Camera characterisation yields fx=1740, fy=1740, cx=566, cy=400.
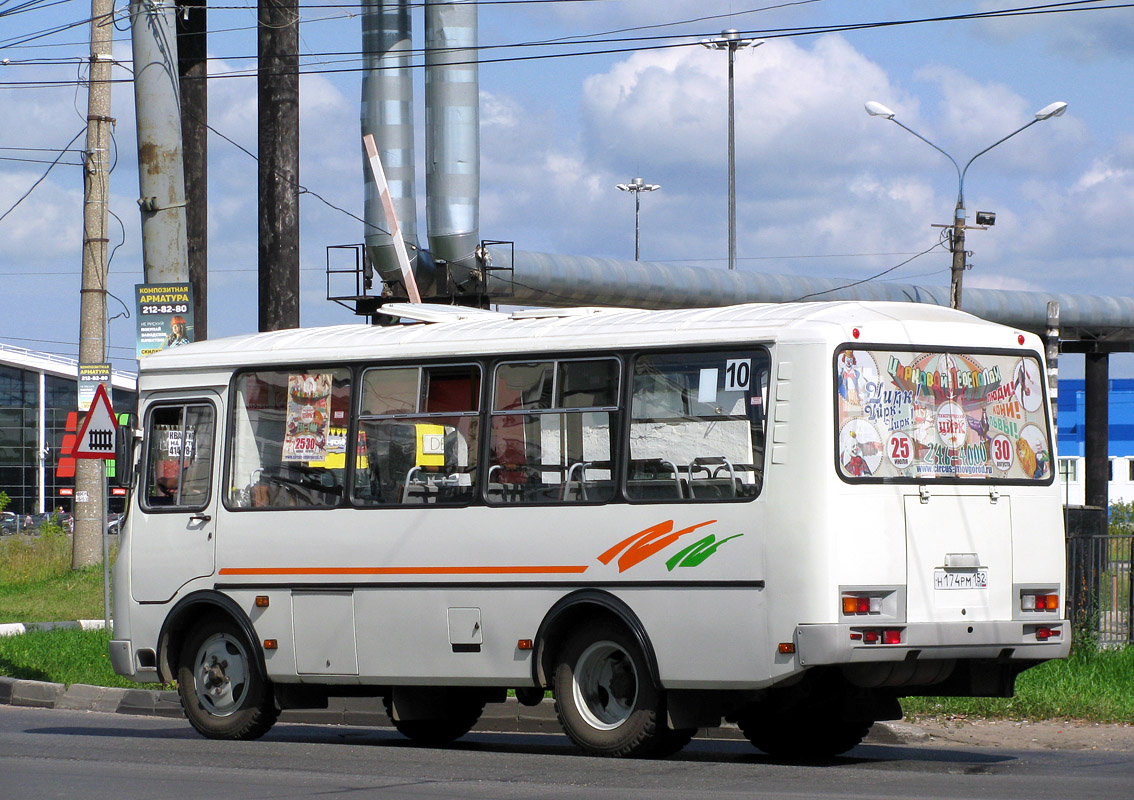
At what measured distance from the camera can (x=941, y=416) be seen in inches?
414

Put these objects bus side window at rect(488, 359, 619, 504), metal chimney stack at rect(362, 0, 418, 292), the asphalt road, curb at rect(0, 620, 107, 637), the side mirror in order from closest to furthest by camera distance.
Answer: the asphalt road
bus side window at rect(488, 359, 619, 504)
the side mirror
curb at rect(0, 620, 107, 637)
metal chimney stack at rect(362, 0, 418, 292)

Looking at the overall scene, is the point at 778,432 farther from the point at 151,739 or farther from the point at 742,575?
the point at 151,739

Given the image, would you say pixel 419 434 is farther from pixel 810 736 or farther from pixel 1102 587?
pixel 1102 587

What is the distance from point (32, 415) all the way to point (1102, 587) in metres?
76.7

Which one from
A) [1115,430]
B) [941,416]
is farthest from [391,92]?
[1115,430]

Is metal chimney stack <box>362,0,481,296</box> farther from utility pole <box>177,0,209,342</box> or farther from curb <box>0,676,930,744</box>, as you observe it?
curb <box>0,676,930,744</box>

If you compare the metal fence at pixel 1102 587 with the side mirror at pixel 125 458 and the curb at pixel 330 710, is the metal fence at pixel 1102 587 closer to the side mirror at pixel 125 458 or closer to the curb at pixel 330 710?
the curb at pixel 330 710

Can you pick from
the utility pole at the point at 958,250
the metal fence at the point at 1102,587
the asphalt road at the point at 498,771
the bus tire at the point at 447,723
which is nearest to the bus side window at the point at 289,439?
the bus tire at the point at 447,723

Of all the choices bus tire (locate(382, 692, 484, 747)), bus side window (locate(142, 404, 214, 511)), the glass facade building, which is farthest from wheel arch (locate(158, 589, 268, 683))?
the glass facade building

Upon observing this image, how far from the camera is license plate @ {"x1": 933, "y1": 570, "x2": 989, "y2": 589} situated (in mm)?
10180

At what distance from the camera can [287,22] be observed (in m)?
18.3

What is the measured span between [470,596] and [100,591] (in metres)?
17.7

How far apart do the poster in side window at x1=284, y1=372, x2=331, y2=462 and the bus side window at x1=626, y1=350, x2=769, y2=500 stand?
254 centimetres

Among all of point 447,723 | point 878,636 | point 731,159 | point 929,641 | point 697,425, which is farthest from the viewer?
point 731,159
